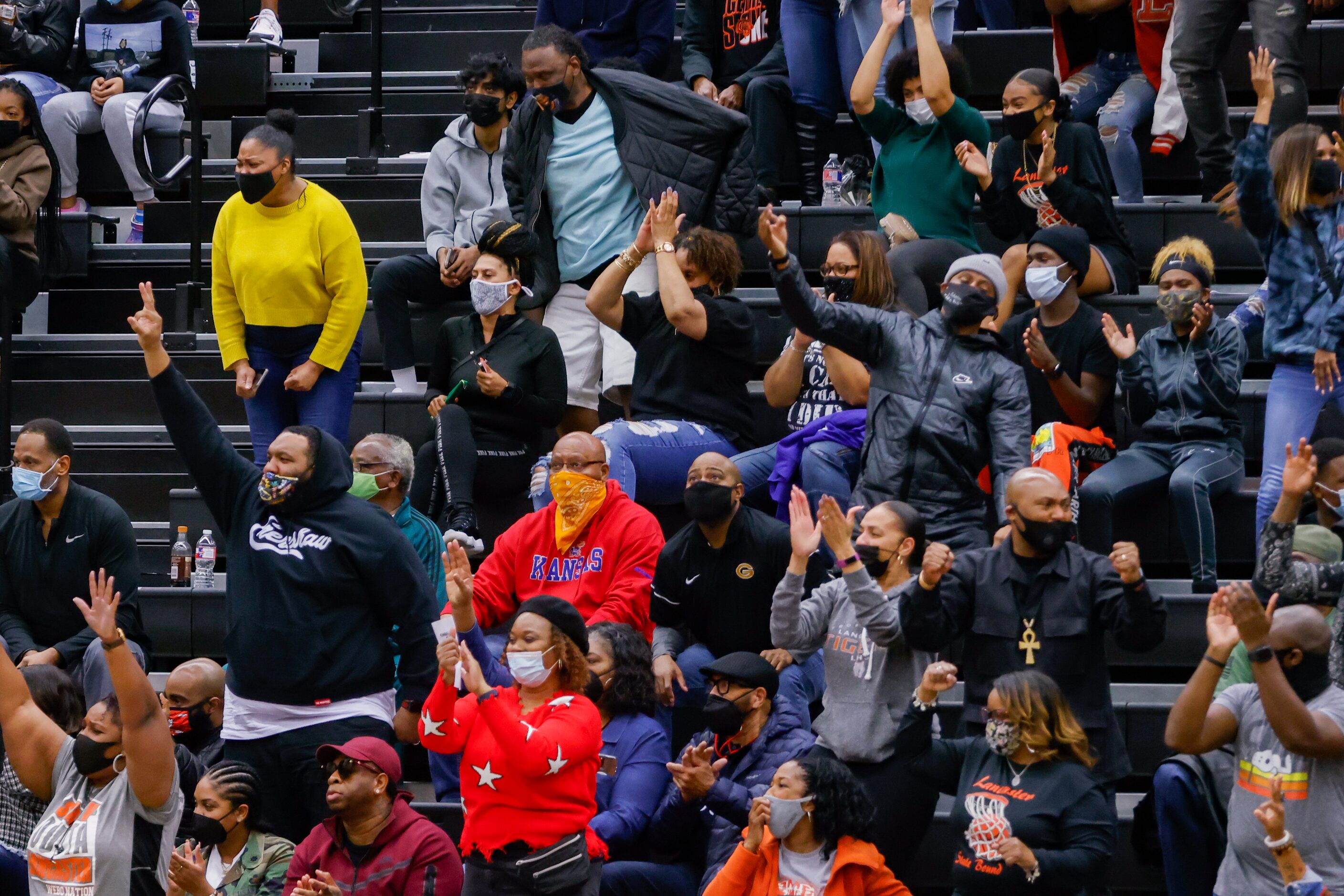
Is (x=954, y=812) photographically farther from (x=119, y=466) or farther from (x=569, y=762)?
(x=119, y=466)

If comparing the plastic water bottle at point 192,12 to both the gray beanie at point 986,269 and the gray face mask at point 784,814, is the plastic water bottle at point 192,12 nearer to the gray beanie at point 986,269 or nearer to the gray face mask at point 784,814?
the gray beanie at point 986,269

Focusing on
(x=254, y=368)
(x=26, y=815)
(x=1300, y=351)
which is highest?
(x=1300, y=351)

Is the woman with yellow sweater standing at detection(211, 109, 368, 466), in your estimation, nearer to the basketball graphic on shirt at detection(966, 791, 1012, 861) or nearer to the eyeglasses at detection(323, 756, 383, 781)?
the eyeglasses at detection(323, 756, 383, 781)

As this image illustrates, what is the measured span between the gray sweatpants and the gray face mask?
21.3ft

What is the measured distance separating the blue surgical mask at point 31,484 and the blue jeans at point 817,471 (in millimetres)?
2833

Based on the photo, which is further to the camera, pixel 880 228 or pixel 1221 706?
pixel 880 228

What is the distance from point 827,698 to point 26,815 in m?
2.84

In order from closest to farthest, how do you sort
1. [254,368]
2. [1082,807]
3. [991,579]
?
[1082,807]
[991,579]
[254,368]

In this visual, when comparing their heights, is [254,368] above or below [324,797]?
above

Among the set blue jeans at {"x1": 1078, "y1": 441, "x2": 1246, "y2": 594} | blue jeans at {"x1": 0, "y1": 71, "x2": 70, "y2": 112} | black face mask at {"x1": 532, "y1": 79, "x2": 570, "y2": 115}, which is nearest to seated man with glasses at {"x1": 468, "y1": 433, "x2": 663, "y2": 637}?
blue jeans at {"x1": 1078, "y1": 441, "x2": 1246, "y2": 594}

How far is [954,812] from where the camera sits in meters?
6.47

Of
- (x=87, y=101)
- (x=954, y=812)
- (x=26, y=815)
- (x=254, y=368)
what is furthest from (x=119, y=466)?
(x=954, y=812)

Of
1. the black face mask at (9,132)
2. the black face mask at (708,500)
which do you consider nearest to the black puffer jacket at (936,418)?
the black face mask at (708,500)

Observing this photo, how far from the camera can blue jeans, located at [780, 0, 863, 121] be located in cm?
1036
